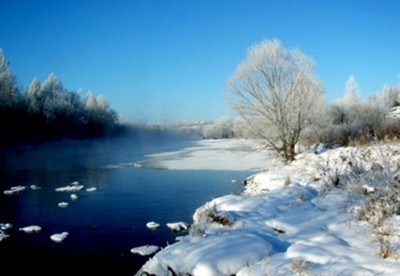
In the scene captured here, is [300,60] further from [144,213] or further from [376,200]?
[376,200]

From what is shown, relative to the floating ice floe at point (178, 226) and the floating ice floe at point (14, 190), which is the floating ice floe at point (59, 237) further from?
the floating ice floe at point (14, 190)

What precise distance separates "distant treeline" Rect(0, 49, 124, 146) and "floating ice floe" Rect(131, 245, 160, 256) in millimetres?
41458

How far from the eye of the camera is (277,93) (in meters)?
19.1

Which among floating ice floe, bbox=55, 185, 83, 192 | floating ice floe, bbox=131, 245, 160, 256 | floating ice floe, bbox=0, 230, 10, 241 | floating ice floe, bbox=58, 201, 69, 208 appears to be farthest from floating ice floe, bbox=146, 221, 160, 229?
floating ice floe, bbox=55, 185, 83, 192

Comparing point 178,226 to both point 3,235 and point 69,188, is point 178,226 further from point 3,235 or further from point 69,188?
point 69,188

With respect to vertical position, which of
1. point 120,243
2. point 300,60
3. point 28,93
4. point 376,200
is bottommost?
point 120,243

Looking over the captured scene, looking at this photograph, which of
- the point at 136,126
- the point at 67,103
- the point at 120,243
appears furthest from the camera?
the point at 136,126

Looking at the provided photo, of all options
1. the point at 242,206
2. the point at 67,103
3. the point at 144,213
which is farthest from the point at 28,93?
the point at 242,206

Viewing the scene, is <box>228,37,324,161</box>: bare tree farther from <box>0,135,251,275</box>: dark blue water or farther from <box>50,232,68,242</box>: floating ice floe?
<box>50,232,68,242</box>: floating ice floe

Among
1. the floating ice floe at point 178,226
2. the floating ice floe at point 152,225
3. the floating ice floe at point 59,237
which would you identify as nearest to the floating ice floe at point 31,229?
the floating ice floe at point 59,237

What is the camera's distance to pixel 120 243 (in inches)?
364

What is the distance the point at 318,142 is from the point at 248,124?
188 inches

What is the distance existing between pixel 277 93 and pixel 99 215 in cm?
1150

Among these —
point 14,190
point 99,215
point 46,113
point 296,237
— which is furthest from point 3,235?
point 46,113
